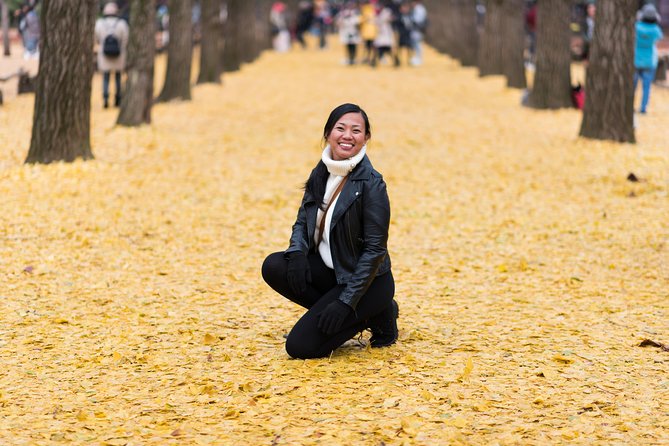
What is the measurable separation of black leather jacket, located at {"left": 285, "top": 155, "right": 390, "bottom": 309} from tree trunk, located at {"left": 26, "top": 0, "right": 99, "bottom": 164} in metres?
7.46

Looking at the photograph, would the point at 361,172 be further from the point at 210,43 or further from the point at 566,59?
the point at 210,43

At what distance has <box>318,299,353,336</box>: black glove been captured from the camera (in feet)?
18.3

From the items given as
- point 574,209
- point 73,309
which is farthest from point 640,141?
point 73,309

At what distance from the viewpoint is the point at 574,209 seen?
35.2 feet

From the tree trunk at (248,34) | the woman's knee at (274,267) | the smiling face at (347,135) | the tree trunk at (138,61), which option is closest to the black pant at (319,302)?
the woman's knee at (274,267)

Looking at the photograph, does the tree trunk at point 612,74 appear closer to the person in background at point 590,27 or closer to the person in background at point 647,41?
the person in background at point 590,27

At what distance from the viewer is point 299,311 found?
7.00 metres

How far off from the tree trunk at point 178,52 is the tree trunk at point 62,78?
7697 millimetres

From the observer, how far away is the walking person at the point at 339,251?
5.66 m

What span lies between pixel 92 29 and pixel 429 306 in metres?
6.99

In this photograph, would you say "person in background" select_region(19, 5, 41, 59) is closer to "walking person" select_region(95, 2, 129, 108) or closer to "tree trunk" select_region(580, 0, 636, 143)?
"walking person" select_region(95, 2, 129, 108)

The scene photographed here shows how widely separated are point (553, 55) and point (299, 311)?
513 inches

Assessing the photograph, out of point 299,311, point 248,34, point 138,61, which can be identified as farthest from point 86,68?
point 248,34

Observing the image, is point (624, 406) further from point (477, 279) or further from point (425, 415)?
point (477, 279)
